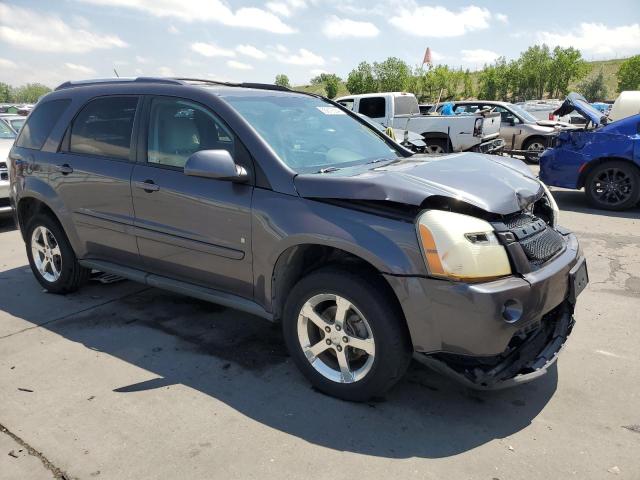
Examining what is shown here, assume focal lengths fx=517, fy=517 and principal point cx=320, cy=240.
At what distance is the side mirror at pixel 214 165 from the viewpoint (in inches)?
121

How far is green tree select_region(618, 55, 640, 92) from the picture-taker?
5356cm

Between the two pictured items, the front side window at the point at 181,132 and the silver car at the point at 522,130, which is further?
the silver car at the point at 522,130

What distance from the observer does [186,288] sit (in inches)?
144

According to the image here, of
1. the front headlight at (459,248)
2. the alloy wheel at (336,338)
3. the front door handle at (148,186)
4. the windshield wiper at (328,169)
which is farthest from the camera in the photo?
the front door handle at (148,186)

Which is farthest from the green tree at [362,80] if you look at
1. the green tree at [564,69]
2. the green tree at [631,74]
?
the green tree at [631,74]

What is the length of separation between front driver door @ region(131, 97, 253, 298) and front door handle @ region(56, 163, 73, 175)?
0.85 metres

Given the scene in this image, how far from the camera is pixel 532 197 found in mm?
3055

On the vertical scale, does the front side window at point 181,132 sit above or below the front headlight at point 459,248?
above

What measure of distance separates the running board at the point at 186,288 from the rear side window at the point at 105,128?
2.93ft

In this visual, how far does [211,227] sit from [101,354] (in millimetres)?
1268

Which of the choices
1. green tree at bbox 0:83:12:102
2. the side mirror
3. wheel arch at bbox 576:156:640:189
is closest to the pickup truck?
A: wheel arch at bbox 576:156:640:189

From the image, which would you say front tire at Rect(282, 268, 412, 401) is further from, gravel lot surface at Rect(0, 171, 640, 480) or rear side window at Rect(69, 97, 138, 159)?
rear side window at Rect(69, 97, 138, 159)

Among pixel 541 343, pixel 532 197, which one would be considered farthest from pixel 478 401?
pixel 532 197

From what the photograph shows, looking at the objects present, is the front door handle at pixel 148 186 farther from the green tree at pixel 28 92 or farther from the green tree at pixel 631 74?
the green tree at pixel 28 92
